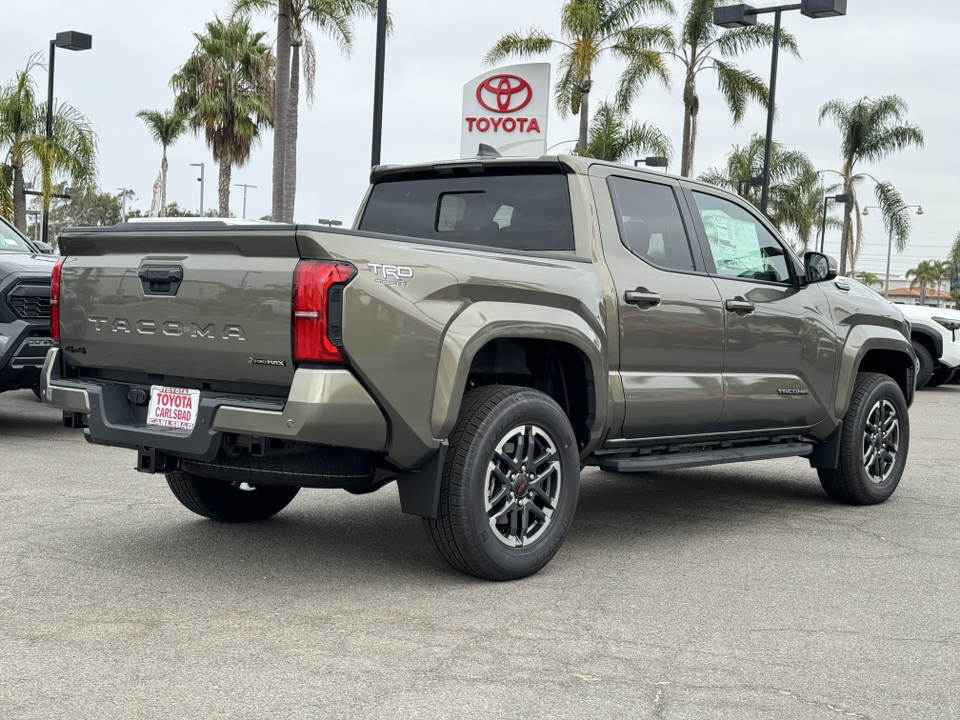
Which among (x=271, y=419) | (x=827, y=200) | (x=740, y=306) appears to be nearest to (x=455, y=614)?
(x=271, y=419)

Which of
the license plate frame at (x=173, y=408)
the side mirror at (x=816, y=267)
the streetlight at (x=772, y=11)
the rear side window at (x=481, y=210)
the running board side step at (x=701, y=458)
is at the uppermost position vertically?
the streetlight at (x=772, y=11)

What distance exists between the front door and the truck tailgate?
2.75 m

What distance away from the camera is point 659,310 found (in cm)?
589

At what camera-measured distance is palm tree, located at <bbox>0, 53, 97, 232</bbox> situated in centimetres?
2739

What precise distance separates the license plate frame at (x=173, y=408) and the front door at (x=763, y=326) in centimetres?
291

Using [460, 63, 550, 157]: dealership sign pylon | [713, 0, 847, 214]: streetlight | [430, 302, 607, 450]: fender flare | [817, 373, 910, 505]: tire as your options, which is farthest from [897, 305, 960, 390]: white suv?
[430, 302, 607, 450]: fender flare

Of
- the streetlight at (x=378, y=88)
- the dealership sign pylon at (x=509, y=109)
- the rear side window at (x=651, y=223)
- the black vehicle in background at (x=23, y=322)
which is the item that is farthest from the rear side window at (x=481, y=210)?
the dealership sign pylon at (x=509, y=109)

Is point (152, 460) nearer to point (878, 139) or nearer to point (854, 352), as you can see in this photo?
point (854, 352)

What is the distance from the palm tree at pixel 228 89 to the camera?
42.4 m

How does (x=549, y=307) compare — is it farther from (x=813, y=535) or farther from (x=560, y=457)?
(x=813, y=535)

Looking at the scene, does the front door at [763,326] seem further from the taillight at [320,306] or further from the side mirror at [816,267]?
the taillight at [320,306]

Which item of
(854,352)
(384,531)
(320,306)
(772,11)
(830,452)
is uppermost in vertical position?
(772,11)

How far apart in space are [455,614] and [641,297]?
196 centimetres

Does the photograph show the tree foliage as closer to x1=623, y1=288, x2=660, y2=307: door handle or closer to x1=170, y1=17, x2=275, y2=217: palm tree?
x1=170, y1=17, x2=275, y2=217: palm tree
